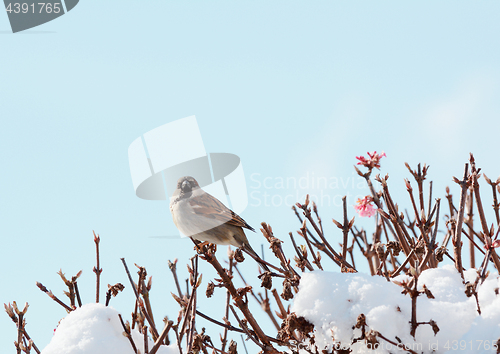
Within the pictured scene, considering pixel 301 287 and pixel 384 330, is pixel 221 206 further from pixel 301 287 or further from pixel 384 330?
pixel 384 330

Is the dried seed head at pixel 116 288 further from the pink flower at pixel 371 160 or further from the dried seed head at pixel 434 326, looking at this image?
the pink flower at pixel 371 160

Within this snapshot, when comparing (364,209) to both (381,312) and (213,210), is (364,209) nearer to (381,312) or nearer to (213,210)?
(213,210)

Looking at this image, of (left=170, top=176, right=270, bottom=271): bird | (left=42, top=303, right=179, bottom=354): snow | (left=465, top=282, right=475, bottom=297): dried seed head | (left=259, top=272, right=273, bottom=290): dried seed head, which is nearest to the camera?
(left=465, top=282, right=475, bottom=297): dried seed head

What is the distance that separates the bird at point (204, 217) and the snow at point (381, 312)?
2050 millimetres

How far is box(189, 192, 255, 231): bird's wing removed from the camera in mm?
4090

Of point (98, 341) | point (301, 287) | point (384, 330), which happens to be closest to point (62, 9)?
point (98, 341)

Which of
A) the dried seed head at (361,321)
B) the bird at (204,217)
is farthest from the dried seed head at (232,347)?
the bird at (204,217)

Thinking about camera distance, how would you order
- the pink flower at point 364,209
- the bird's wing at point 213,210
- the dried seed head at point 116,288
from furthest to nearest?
the bird's wing at point 213,210 → the pink flower at point 364,209 → the dried seed head at point 116,288

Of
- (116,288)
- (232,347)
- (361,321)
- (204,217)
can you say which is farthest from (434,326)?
(204,217)

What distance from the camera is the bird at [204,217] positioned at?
3986mm

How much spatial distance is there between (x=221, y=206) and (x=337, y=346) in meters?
2.39

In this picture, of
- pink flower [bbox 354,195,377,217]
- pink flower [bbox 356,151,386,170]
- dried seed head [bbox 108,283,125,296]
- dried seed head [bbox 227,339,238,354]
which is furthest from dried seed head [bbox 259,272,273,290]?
pink flower [bbox 354,195,377,217]

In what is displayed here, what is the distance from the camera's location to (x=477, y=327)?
1778 millimetres

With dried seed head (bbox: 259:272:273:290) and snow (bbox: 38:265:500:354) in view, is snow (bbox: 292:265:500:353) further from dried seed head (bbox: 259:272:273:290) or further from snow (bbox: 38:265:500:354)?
dried seed head (bbox: 259:272:273:290)
